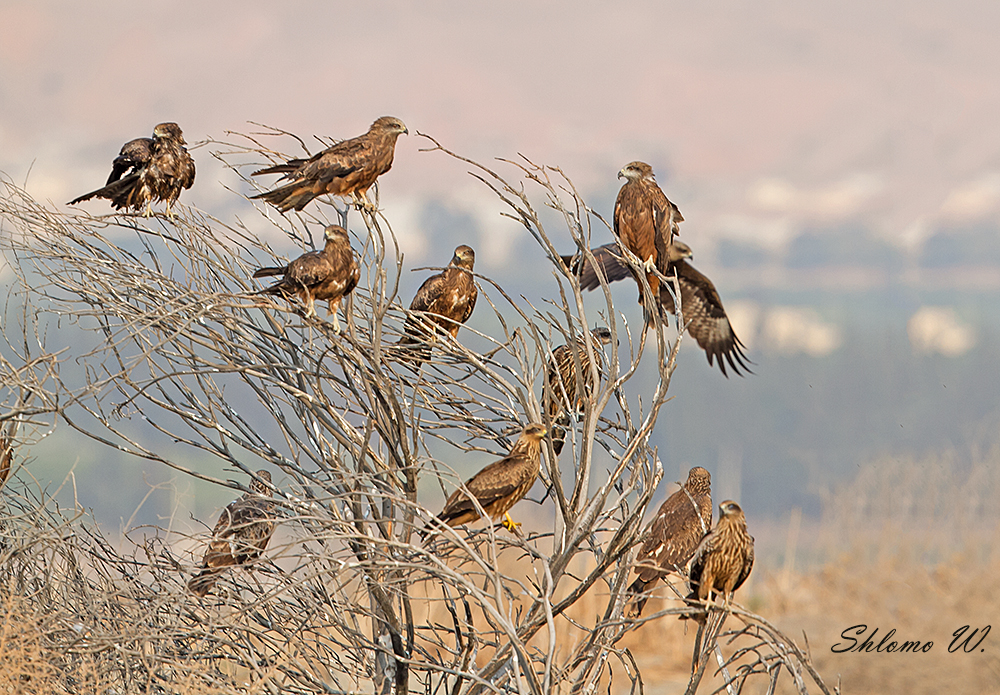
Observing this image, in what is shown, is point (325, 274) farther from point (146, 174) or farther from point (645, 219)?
point (645, 219)

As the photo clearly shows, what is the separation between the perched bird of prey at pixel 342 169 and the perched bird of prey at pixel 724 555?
204 centimetres

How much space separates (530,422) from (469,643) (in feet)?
3.05

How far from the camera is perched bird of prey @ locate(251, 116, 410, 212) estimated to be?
414cm

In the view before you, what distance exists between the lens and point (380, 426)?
4.11 metres

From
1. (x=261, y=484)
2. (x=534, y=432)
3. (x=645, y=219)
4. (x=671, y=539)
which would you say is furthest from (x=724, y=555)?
(x=261, y=484)

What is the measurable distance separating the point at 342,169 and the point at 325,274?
0.65 metres

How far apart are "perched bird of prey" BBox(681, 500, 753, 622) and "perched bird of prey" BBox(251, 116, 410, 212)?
2036mm

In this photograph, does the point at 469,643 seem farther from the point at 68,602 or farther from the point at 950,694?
the point at 950,694

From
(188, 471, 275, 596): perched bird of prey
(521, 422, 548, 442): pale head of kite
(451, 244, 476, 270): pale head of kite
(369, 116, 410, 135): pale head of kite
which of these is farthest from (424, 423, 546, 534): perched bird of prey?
(369, 116, 410, 135): pale head of kite

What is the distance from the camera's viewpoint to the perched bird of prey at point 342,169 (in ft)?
13.6

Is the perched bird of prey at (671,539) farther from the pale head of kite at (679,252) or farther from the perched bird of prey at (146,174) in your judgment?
the perched bird of prey at (146,174)

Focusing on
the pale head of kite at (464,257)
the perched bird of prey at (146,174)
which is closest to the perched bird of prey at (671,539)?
the pale head of kite at (464,257)

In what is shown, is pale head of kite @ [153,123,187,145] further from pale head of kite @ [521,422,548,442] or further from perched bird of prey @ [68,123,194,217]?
pale head of kite @ [521,422,548,442]

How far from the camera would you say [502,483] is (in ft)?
12.5
